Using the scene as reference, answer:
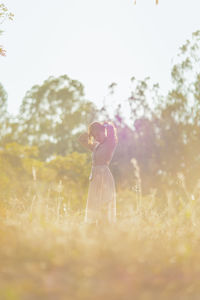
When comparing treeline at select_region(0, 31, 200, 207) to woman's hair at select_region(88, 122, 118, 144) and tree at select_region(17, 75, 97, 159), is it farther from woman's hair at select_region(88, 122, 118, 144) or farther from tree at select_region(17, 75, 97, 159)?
woman's hair at select_region(88, 122, 118, 144)

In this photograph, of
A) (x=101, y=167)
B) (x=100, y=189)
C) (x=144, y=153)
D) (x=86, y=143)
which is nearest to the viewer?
(x=100, y=189)

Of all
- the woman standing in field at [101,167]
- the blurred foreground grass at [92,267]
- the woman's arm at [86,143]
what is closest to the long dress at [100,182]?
the woman standing in field at [101,167]

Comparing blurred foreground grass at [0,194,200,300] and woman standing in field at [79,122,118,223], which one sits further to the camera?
woman standing in field at [79,122,118,223]

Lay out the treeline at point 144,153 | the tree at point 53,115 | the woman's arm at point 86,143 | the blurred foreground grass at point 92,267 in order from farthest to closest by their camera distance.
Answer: the tree at point 53,115 → the treeline at point 144,153 → the woman's arm at point 86,143 → the blurred foreground grass at point 92,267

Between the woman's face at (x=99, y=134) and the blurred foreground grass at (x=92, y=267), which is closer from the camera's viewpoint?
the blurred foreground grass at (x=92, y=267)

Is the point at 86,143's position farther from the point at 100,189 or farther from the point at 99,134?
the point at 100,189

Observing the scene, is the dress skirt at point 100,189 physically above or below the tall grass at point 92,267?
above

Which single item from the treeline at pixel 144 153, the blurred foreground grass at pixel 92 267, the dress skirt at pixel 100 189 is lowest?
the blurred foreground grass at pixel 92 267

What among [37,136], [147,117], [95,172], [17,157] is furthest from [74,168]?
[95,172]

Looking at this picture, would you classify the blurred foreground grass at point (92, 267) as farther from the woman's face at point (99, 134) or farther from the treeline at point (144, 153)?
the treeline at point (144, 153)

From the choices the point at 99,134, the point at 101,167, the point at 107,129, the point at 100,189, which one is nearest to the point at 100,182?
the point at 100,189

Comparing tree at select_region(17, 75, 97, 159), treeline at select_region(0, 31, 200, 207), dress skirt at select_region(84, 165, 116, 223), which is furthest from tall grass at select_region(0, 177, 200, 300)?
tree at select_region(17, 75, 97, 159)

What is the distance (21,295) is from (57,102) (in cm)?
3708

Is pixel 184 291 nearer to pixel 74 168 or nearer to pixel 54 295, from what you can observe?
pixel 54 295
